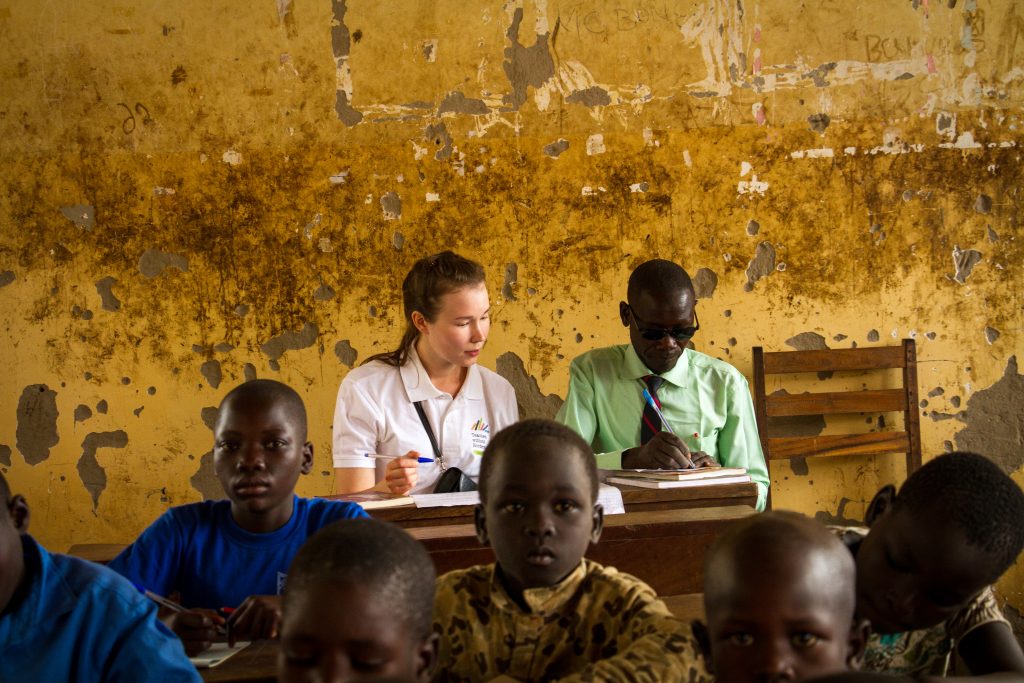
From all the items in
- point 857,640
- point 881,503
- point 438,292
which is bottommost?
point 857,640

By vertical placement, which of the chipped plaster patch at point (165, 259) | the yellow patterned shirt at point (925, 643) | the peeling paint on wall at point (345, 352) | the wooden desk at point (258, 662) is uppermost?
the chipped plaster patch at point (165, 259)

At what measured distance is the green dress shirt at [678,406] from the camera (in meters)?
3.26

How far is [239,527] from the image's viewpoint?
2.03 m

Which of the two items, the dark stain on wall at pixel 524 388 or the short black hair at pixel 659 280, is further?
the dark stain on wall at pixel 524 388

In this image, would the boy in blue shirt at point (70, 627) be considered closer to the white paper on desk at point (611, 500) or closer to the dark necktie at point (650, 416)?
the white paper on desk at point (611, 500)

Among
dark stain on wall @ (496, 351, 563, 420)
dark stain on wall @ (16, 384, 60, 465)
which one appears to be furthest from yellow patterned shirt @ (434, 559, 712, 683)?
dark stain on wall @ (16, 384, 60, 465)

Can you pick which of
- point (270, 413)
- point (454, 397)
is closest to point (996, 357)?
point (454, 397)

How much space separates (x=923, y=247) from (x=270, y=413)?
3.02 meters

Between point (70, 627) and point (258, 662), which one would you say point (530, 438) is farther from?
point (70, 627)

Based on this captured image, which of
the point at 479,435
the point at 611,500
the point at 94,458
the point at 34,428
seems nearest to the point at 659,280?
the point at 479,435

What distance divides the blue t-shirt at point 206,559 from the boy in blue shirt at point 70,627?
0.64 meters

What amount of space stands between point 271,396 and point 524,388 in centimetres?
208

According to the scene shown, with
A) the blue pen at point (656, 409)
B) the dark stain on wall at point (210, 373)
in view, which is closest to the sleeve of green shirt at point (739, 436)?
the blue pen at point (656, 409)

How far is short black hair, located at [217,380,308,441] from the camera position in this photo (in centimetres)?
205
